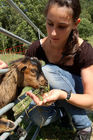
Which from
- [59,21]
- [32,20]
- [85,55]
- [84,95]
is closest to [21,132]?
[84,95]

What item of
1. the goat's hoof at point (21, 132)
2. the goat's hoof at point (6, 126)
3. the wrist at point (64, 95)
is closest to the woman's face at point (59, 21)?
the wrist at point (64, 95)

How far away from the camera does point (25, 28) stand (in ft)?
65.0

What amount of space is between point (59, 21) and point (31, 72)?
73 centimetres

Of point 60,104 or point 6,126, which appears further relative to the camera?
point 60,104

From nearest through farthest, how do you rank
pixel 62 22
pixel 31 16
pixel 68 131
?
pixel 62 22 < pixel 68 131 < pixel 31 16

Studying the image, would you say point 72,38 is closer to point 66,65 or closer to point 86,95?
point 66,65

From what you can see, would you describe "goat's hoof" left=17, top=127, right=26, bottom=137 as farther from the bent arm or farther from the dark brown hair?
the dark brown hair

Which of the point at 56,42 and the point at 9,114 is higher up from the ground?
the point at 56,42

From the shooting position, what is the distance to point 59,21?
1.70 metres

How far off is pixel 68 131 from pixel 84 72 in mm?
1053

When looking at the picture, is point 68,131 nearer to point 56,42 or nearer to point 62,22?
point 56,42

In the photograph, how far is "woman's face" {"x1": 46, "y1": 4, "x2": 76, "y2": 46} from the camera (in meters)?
1.69

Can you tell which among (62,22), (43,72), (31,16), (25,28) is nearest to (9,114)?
(43,72)

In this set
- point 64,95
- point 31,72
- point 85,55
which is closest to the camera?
point 64,95
